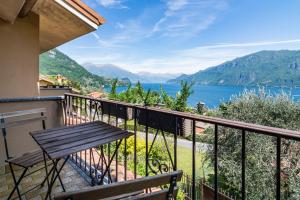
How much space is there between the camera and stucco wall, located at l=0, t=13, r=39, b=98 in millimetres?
4598

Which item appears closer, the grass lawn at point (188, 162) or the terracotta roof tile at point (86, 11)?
the terracotta roof tile at point (86, 11)

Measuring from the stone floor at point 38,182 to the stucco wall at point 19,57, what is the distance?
1.86 m

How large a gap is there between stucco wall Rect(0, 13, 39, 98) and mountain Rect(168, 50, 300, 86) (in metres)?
87.1

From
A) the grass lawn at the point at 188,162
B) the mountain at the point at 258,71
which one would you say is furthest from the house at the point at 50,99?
the mountain at the point at 258,71

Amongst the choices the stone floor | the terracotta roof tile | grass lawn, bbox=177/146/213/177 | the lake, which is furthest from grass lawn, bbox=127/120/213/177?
the stone floor

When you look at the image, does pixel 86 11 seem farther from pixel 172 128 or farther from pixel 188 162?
pixel 188 162

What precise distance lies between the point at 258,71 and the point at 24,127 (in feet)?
425

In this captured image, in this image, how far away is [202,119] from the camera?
1.70 meters

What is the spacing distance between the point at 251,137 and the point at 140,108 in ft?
27.9

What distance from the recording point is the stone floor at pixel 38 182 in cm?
285

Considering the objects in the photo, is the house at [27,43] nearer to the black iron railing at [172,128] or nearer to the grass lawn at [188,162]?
the black iron railing at [172,128]

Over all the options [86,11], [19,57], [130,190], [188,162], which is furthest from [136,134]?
[188,162]

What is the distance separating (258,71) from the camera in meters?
120

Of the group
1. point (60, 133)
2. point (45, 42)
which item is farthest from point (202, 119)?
point (45, 42)
